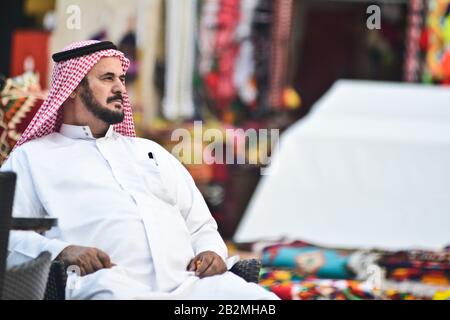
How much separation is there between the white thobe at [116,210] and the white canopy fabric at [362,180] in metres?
3.94

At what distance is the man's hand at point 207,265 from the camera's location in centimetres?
342

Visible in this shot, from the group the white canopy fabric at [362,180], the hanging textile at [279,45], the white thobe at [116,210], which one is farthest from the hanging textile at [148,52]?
the white thobe at [116,210]

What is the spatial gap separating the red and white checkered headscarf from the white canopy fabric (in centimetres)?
392

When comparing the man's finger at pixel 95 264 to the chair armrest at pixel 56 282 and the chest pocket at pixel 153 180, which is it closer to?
the chair armrest at pixel 56 282

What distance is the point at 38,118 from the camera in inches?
143

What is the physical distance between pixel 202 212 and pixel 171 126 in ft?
20.9

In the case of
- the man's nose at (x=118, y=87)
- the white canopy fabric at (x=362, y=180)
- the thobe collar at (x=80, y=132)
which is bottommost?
the white canopy fabric at (x=362, y=180)

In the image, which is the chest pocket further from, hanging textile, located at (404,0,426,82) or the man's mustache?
hanging textile, located at (404,0,426,82)

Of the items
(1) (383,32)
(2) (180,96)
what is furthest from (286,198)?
(1) (383,32)

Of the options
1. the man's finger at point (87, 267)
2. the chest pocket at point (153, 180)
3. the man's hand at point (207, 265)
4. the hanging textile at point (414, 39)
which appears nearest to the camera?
the man's finger at point (87, 267)

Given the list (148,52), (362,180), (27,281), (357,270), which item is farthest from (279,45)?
(27,281)

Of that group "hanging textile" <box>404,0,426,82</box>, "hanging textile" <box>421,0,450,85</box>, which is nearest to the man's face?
"hanging textile" <box>421,0,450,85</box>

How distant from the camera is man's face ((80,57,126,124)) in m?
3.47

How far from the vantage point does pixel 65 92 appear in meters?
3.53
